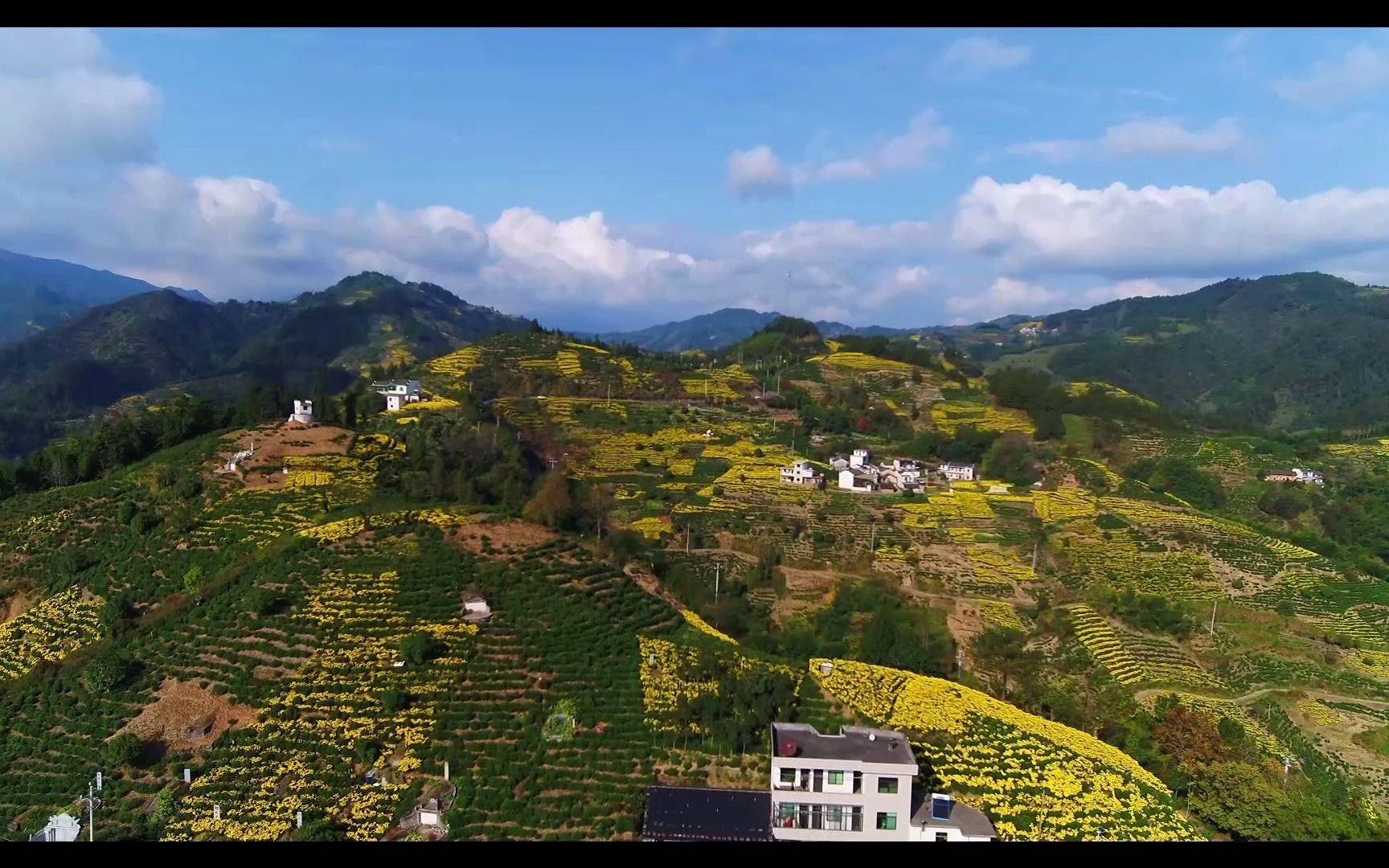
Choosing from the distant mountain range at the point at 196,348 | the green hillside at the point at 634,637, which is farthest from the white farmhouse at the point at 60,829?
the distant mountain range at the point at 196,348

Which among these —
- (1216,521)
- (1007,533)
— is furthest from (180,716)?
(1216,521)

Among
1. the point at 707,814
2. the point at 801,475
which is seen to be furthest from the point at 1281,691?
the point at 707,814

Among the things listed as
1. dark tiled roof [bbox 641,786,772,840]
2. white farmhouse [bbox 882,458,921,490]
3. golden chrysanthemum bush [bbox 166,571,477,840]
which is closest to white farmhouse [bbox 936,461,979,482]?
white farmhouse [bbox 882,458,921,490]

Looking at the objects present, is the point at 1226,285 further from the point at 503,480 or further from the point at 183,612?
the point at 183,612

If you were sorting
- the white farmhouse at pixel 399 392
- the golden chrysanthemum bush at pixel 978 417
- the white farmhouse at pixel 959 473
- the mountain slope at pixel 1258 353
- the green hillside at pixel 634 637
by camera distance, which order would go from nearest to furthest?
the green hillside at pixel 634 637
the white farmhouse at pixel 959 473
the white farmhouse at pixel 399 392
the golden chrysanthemum bush at pixel 978 417
the mountain slope at pixel 1258 353

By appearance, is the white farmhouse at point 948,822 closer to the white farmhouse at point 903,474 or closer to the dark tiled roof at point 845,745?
the dark tiled roof at point 845,745

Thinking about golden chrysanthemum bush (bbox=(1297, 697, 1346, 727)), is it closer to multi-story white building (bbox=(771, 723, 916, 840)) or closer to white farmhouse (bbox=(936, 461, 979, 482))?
multi-story white building (bbox=(771, 723, 916, 840))

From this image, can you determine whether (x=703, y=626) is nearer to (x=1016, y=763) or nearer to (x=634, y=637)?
(x=634, y=637)
